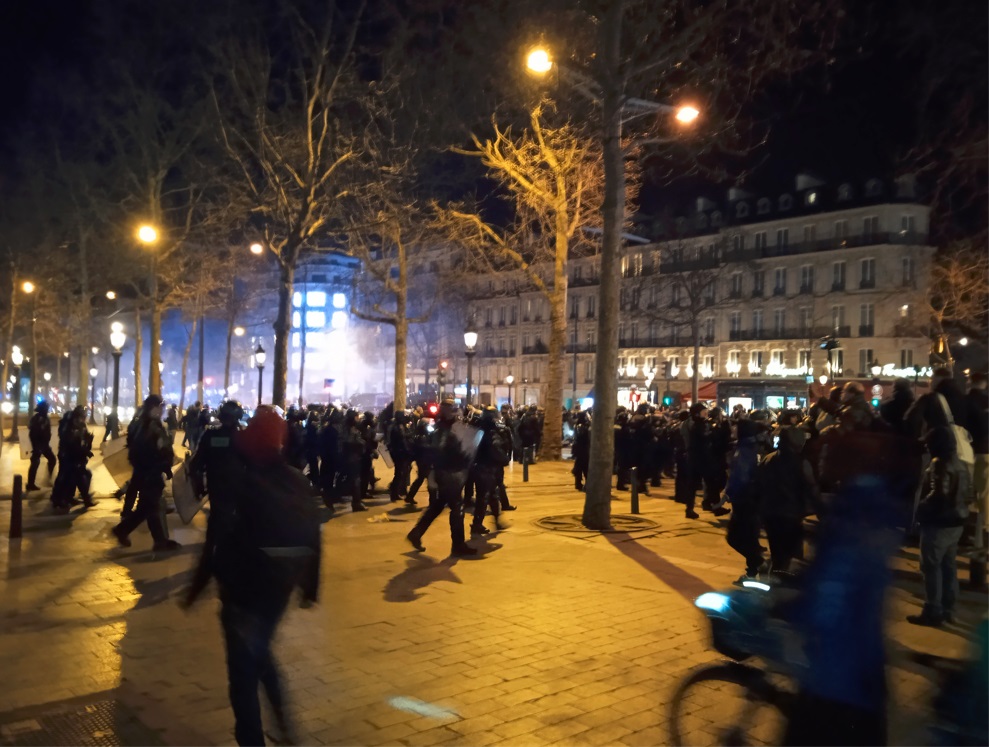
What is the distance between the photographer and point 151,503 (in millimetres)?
10703

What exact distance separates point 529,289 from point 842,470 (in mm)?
69307

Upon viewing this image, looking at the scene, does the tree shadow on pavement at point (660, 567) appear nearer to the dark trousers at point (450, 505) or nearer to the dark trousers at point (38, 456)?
the dark trousers at point (450, 505)

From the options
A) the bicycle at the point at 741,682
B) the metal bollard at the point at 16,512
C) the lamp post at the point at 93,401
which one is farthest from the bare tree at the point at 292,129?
the lamp post at the point at 93,401

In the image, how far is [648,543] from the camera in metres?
11.7

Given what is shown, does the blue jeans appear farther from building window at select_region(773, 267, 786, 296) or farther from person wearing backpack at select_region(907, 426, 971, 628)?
building window at select_region(773, 267, 786, 296)

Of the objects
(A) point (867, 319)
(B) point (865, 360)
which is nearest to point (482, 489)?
(B) point (865, 360)

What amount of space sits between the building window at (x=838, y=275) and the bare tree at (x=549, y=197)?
3565 cm

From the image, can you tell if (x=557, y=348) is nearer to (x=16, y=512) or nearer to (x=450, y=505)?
(x=450, y=505)

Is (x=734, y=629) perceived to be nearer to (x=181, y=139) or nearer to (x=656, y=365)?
Answer: (x=181, y=139)

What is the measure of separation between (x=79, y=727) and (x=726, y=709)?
3.79 meters

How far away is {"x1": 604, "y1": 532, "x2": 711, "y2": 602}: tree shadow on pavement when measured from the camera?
348 inches

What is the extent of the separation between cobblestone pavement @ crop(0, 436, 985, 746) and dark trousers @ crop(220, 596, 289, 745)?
2.43ft

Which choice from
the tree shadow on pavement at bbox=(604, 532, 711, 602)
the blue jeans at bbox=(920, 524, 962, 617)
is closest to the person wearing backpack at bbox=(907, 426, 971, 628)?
the blue jeans at bbox=(920, 524, 962, 617)

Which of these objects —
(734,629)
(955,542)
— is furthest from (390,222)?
(734,629)
